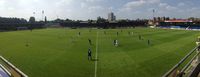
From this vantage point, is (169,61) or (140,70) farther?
(169,61)

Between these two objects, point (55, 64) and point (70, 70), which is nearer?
point (70, 70)

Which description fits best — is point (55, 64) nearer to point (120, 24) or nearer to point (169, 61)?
point (169, 61)

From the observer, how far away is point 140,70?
2311cm

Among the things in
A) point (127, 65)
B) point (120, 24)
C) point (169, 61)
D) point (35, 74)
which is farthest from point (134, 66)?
point (120, 24)

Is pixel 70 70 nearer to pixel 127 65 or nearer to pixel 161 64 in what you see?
pixel 127 65

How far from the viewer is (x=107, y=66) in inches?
989

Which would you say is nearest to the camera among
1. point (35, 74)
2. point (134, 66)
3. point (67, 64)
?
point (35, 74)

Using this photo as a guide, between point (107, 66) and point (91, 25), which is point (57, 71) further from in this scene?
point (91, 25)

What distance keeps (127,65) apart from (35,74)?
9.01 m

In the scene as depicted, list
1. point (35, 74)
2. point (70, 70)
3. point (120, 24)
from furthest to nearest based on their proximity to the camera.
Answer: point (120, 24) < point (70, 70) < point (35, 74)

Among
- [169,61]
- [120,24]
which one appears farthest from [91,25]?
[169,61]

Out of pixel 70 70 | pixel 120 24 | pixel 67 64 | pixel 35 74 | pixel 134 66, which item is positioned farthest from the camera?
pixel 120 24

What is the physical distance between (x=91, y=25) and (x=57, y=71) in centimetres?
16430

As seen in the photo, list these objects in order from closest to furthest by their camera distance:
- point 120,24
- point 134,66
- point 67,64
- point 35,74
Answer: point 35,74, point 134,66, point 67,64, point 120,24
